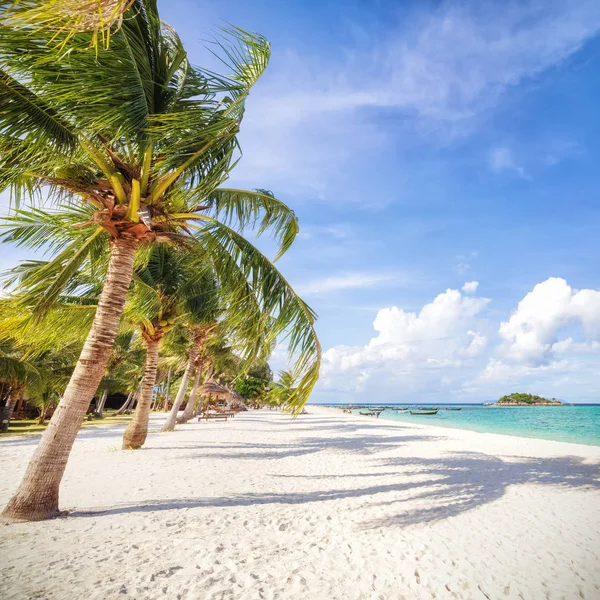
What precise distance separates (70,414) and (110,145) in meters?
3.69

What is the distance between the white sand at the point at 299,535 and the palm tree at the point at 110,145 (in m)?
1.39

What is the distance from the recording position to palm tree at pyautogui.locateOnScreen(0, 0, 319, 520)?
405 centimetres

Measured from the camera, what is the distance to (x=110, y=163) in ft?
16.1

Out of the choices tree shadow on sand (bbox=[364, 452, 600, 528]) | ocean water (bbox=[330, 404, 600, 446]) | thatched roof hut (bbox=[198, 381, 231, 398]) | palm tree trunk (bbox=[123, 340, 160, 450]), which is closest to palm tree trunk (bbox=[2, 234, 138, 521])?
tree shadow on sand (bbox=[364, 452, 600, 528])

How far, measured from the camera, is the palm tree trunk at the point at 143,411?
1028cm

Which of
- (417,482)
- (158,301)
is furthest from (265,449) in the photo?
(158,301)

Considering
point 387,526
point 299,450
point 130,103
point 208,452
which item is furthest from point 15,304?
point 299,450

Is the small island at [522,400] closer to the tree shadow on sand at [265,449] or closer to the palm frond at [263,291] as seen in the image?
the tree shadow on sand at [265,449]

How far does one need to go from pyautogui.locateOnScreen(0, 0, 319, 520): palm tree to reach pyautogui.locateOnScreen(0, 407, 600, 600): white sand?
139 centimetres

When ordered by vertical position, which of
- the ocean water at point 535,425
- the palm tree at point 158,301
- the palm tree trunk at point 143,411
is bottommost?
the ocean water at point 535,425

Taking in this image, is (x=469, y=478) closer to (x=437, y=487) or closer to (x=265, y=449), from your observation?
(x=437, y=487)

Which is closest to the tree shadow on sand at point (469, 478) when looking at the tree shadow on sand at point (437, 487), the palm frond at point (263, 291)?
the tree shadow on sand at point (437, 487)

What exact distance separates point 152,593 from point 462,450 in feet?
45.7

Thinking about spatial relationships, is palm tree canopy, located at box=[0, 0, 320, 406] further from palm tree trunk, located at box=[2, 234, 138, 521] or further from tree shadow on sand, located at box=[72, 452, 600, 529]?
tree shadow on sand, located at box=[72, 452, 600, 529]
